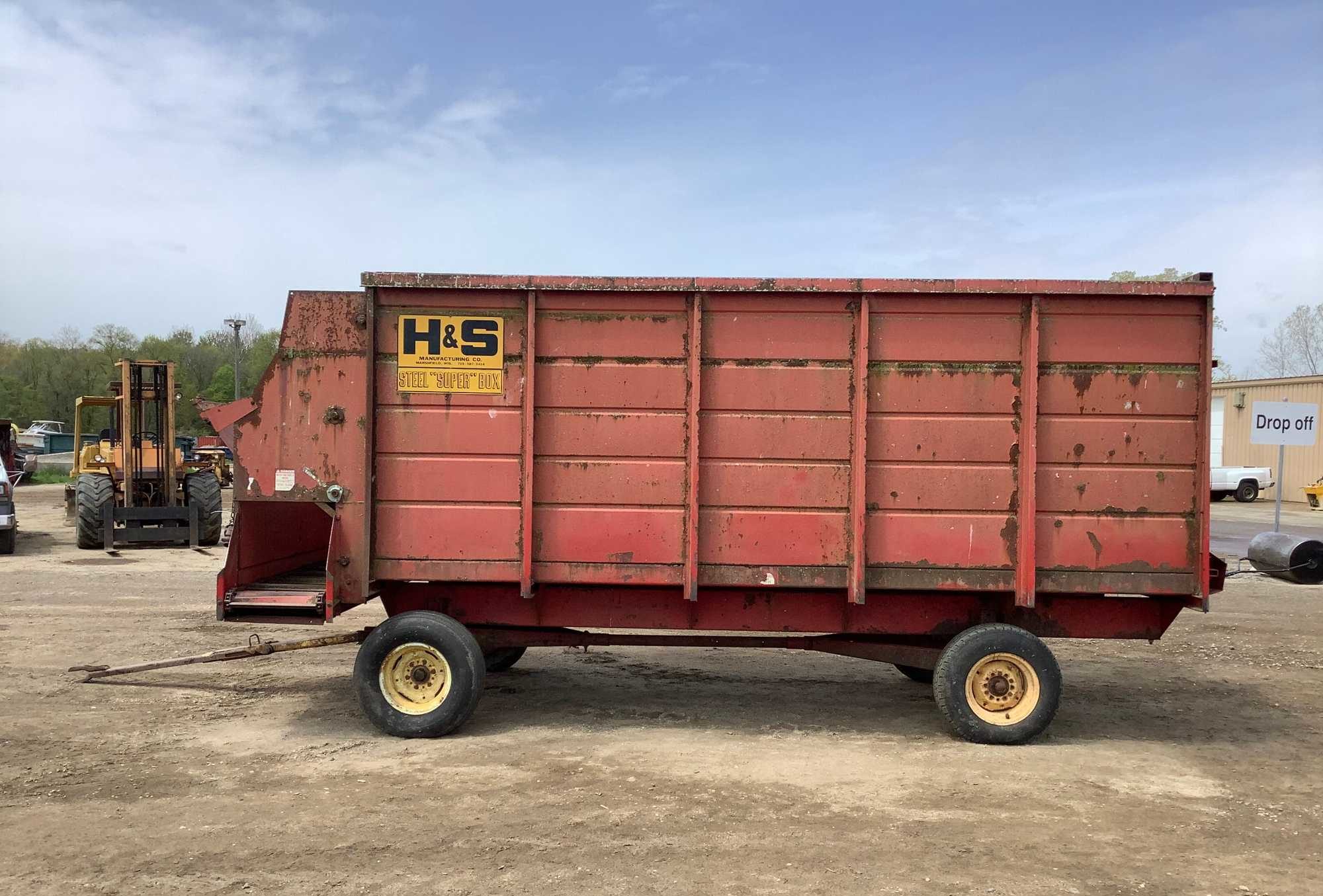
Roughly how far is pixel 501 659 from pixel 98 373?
65.0 metres

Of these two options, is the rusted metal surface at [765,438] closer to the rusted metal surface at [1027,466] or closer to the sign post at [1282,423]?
the rusted metal surface at [1027,466]

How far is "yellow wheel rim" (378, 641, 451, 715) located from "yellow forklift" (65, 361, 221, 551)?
11597mm

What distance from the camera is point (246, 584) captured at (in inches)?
253

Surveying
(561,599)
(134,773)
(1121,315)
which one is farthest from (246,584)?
(1121,315)

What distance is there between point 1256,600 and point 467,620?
35.5 ft

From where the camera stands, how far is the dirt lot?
4125 mm

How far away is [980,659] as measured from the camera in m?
5.87

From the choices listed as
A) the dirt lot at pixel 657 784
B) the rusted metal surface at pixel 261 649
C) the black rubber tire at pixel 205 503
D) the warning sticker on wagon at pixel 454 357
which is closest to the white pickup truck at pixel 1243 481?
the dirt lot at pixel 657 784

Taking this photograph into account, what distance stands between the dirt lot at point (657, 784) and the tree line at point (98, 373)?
177ft

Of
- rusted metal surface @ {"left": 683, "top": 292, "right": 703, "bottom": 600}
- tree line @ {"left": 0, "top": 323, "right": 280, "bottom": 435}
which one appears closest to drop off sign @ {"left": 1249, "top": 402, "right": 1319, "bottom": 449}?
rusted metal surface @ {"left": 683, "top": 292, "right": 703, "bottom": 600}

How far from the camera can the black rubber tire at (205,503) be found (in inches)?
650

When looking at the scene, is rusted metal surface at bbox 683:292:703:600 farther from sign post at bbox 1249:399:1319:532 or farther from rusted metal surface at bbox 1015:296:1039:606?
sign post at bbox 1249:399:1319:532

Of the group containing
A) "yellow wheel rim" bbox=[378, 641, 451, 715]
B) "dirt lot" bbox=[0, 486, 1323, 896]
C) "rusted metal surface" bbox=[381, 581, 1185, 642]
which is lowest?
"dirt lot" bbox=[0, 486, 1323, 896]


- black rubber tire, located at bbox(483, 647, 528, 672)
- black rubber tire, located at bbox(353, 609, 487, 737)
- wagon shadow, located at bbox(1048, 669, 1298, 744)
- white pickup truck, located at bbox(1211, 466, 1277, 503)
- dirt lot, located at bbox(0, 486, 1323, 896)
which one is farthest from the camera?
white pickup truck, located at bbox(1211, 466, 1277, 503)
